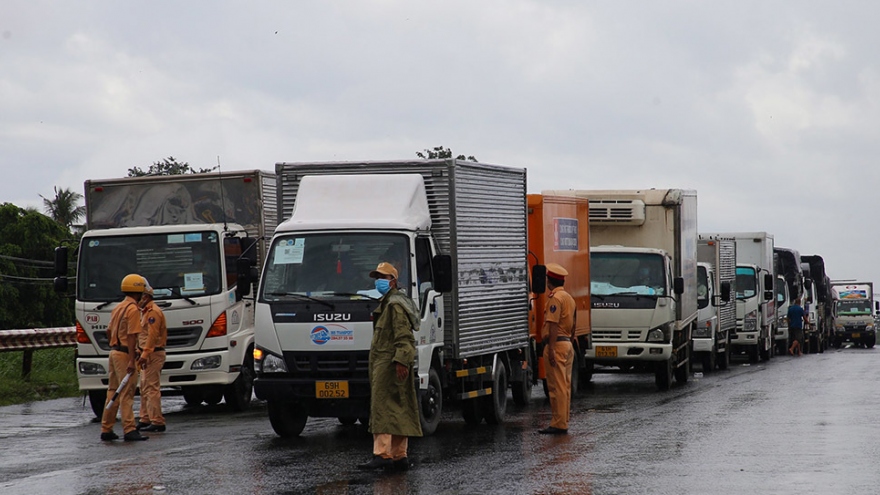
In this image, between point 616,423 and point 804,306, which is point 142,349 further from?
point 804,306

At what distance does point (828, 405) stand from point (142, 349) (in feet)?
31.4

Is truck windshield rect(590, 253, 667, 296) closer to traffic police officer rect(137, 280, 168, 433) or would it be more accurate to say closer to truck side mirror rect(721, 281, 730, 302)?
truck side mirror rect(721, 281, 730, 302)

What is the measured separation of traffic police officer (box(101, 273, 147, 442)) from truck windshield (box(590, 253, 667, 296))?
1009 centimetres

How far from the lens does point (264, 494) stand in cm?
1027

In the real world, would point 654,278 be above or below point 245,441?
above

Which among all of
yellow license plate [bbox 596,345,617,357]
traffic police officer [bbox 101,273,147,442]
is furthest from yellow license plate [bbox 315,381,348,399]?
yellow license plate [bbox 596,345,617,357]

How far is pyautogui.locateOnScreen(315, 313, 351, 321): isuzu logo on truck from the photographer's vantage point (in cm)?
1342

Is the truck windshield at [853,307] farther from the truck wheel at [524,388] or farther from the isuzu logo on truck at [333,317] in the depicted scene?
the isuzu logo on truck at [333,317]

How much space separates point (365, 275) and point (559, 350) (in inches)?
101

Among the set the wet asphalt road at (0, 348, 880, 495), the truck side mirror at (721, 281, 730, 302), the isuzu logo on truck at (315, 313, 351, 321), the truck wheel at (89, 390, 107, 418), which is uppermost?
the truck side mirror at (721, 281, 730, 302)

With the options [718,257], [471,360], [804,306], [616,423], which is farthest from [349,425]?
[804,306]

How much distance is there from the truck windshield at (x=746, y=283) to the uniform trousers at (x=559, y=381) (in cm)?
2036

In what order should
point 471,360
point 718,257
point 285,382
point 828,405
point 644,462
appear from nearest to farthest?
point 644,462, point 285,382, point 471,360, point 828,405, point 718,257

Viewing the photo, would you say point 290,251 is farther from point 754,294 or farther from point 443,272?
point 754,294
